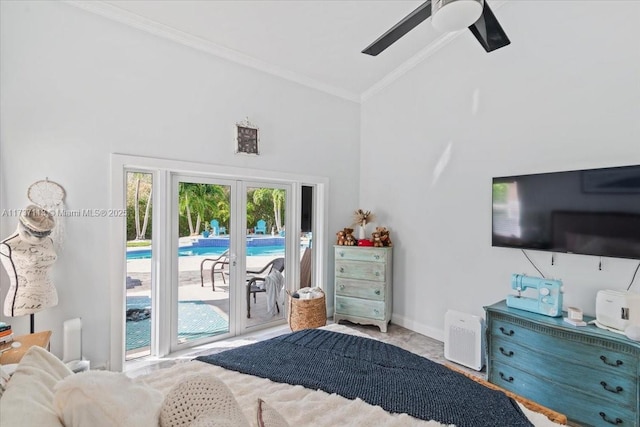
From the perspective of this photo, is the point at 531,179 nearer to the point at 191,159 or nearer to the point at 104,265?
the point at 191,159

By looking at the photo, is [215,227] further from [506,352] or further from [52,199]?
[506,352]

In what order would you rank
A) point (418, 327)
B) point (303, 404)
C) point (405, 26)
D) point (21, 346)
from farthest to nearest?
point (418, 327) < point (405, 26) < point (21, 346) < point (303, 404)

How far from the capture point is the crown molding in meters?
2.37

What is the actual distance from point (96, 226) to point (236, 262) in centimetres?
136

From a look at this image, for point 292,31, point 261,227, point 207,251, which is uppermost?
point 292,31

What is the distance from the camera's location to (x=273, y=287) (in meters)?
3.69

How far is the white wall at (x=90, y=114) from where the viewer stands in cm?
212

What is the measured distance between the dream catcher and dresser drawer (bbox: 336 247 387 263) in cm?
270

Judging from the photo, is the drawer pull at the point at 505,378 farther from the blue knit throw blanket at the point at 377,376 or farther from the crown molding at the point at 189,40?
the crown molding at the point at 189,40

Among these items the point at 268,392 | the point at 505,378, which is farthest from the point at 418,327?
the point at 268,392

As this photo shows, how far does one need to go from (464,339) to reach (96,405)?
2.96 meters

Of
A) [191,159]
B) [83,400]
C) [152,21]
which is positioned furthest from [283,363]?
[152,21]

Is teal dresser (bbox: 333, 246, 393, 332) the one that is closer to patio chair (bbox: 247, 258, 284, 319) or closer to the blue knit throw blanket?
patio chair (bbox: 247, 258, 284, 319)

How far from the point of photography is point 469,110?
311 centimetres
